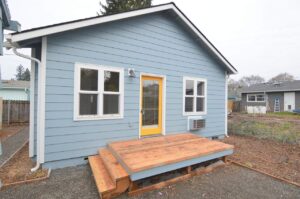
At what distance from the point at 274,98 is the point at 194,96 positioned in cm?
2318

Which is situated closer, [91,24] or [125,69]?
[91,24]

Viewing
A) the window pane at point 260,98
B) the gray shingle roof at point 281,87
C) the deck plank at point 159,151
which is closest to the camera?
the deck plank at point 159,151

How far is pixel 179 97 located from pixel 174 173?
117 inches

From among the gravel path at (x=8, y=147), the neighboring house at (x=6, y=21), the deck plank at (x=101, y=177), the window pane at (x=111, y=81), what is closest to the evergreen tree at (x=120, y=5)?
the neighboring house at (x=6, y=21)

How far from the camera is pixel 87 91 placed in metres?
4.29

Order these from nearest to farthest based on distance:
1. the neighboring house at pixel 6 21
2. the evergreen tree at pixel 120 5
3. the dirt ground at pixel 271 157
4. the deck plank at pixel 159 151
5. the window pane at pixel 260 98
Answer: the deck plank at pixel 159 151 → the dirt ground at pixel 271 157 → the neighboring house at pixel 6 21 → the evergreen tree at pixel 120 5 → the window pane at pixel 260 98

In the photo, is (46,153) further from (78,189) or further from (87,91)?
(87,91)

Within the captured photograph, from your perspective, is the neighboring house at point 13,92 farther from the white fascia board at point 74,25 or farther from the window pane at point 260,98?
the window pane at point 260,98

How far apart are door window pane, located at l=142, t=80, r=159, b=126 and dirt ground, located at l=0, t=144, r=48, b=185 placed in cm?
302

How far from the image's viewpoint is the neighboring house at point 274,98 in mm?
21266

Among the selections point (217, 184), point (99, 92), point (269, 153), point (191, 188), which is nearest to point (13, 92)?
point (99, 92)

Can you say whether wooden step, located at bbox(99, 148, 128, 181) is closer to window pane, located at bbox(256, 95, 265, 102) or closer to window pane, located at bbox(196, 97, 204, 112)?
window pane, located at bbox(196, 97, 204, 112)

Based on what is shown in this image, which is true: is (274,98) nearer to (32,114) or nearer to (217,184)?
(217,184)

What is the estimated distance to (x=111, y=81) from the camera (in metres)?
4.70
